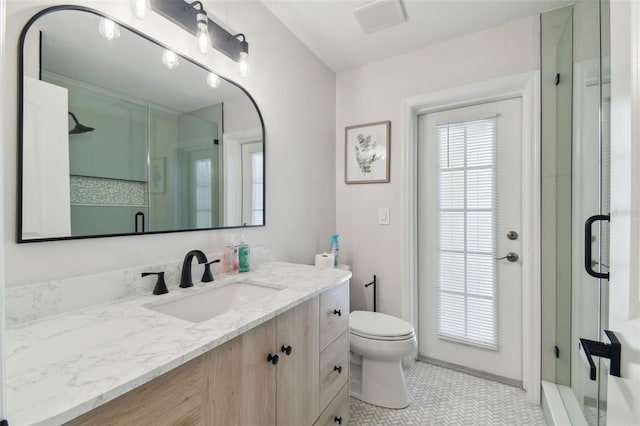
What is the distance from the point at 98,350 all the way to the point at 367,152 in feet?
6.60

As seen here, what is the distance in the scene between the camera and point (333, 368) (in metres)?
1.29

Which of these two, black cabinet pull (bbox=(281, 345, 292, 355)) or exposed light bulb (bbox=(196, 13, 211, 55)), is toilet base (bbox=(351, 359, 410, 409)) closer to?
black cabinet pull (bbox=(281, 345, 292, 355))

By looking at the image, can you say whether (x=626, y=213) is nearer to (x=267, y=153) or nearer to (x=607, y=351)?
(x=607, y=351)

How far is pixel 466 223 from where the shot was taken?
2.05 meters

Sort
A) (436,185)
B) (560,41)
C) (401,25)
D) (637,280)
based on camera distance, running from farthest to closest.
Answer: (436,185), (401,25), (560,41), (637,280)

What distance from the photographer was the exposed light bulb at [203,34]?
1218 mm

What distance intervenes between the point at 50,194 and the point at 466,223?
2.21 meters

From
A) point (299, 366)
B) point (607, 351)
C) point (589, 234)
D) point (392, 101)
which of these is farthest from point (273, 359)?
point (392, 101)

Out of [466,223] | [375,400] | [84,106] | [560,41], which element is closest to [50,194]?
[84,106]

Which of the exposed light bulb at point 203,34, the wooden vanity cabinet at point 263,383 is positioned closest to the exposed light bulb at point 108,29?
the exposed light bulb at point 203,34

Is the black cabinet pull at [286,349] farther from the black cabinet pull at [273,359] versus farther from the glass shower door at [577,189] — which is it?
the glass shower door at [577,189]

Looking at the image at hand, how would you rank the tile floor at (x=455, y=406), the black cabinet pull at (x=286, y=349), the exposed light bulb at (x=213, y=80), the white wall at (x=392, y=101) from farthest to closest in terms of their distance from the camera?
the white wall at (x=392, y=101)
the tile floor at (x=455, y=406)
the exposed light bulb at (x=213, y=80)
the black cabinet pull at (x=286, y=349)

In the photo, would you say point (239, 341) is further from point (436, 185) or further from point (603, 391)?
point (436, 185)

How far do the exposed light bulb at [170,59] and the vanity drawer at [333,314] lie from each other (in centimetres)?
114
